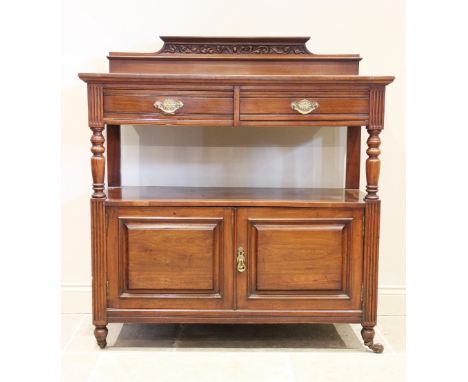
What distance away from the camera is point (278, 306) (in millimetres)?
1985

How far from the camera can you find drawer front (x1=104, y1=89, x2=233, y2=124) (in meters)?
1.92

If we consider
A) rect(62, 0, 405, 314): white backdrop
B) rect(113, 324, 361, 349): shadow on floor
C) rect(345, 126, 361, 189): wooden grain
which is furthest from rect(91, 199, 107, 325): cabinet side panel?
rect(345, 126, 361, 189): wooden grain

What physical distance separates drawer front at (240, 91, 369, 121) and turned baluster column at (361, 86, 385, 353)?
39 millimetres

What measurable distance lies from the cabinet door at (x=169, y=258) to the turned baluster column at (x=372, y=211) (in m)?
0.49

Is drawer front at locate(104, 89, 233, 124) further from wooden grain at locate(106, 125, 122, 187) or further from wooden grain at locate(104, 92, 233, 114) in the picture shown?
wooden grain at locate(106, 125, 122, 187)

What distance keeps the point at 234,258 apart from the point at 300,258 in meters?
0.24

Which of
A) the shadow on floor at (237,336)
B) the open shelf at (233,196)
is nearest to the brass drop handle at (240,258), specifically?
the open shelf at (233,196)

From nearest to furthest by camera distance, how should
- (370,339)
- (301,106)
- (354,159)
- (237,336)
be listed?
1. (301,106)
2. (370,339)
3. (237,336)
4. (354,159)

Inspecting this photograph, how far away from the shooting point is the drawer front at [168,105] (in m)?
1.92

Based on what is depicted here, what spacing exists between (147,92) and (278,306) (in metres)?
0.90

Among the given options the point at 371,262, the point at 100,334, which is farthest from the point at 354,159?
the point at 100,334

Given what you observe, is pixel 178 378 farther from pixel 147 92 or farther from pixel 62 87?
pixel 62 87

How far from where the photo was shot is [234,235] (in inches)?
77.0

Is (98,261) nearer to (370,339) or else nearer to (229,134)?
(229,134)
